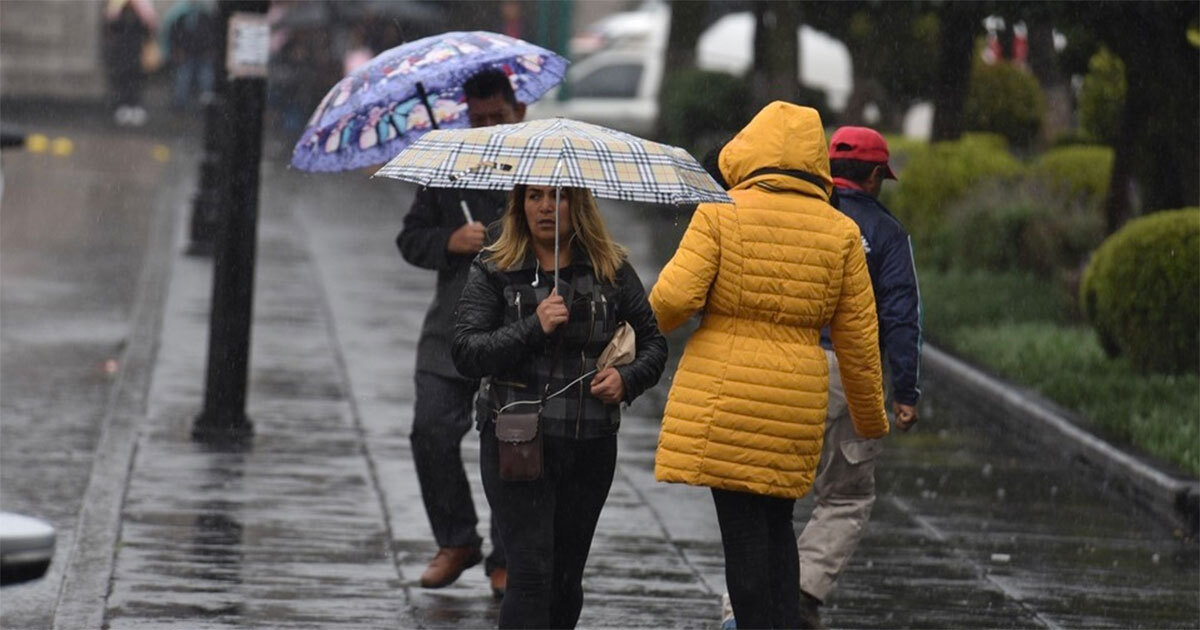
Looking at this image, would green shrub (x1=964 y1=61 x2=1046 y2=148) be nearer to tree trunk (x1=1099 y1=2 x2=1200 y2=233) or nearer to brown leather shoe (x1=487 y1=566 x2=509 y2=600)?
tree trunk (x1=1099 y1=2 x2=1200 y2=233)

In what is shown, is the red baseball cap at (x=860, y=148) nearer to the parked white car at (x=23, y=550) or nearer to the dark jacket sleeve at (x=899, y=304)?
the dark jacket sleeve at (x=899, y=304)

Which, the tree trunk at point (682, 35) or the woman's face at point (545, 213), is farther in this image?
the tree trunk at point (682, 35)

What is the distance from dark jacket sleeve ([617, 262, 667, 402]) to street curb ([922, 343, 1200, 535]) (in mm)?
4394

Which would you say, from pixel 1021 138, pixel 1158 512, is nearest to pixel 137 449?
pixel 1158 512

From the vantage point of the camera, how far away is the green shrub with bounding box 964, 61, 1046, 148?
82.8 ft

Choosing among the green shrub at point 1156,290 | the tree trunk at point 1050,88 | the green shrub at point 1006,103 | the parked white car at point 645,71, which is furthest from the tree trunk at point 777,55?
the green shrub at point 1156,290

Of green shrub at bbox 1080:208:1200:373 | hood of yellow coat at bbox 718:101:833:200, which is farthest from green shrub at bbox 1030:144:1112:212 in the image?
hood of yellow coat at bbox 718:101:833:200

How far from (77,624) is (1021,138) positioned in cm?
1949

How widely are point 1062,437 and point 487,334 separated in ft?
20.4

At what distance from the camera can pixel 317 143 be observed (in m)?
8.48

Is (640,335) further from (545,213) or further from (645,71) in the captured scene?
(645,71)

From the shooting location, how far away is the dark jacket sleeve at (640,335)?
6422 mm

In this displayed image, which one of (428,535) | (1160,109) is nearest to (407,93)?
(428,535)

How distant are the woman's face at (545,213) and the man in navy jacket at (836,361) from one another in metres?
1.46
